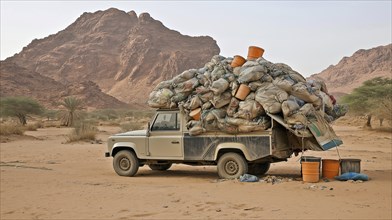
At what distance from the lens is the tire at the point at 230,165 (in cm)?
1073

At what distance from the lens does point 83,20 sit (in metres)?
160

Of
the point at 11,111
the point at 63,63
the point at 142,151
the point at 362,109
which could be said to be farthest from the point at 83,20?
the point at 142,151

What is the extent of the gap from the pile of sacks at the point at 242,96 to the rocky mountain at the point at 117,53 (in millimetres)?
91575

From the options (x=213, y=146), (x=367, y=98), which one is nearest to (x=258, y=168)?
(x=213, y=146)

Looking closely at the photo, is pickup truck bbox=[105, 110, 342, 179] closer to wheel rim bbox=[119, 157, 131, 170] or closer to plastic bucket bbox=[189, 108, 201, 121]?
wheel rim bbox=[119, 157, 131, 170]

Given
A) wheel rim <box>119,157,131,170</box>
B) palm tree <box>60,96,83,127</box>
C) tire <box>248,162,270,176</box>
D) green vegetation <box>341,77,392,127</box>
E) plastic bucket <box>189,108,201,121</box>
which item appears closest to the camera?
plastic bucket <box>189,108,201,121</box>

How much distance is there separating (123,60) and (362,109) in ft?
326

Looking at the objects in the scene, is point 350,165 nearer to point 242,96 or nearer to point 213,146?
point 242,96

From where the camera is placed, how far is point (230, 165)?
10852mm

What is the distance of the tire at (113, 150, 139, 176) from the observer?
39.5 ft

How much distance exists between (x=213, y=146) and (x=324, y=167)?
2.71 meters

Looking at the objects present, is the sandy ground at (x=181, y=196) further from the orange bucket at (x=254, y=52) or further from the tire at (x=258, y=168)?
the orange bucket at (x=254, y=52)

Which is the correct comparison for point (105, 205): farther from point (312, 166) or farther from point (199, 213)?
point (312, 166)

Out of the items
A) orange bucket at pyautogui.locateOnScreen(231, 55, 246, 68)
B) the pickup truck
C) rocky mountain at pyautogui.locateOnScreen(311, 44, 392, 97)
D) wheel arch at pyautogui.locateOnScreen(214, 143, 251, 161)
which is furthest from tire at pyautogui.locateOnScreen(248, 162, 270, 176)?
rocky mountain at pyautogui.locateOnScreen(311, 44, 392, 97)
